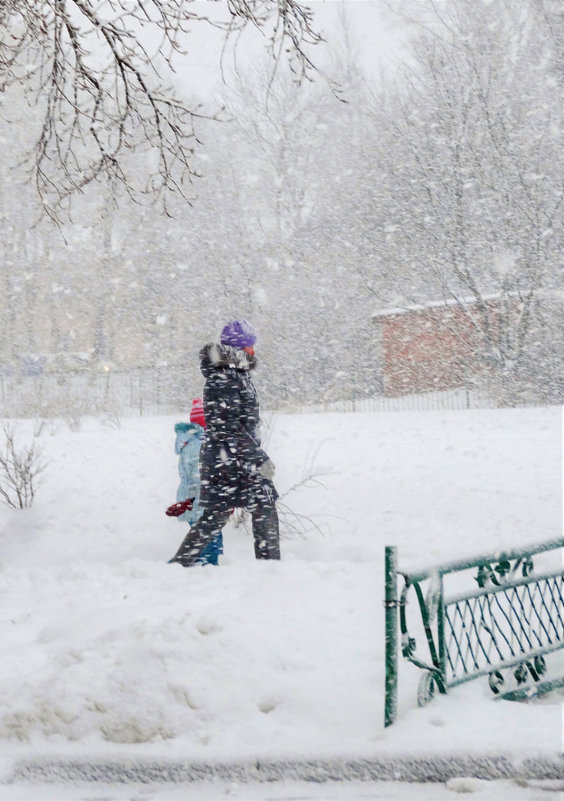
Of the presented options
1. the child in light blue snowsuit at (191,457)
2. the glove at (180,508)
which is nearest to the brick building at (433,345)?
the child in light blue snowsuit at (191,457)

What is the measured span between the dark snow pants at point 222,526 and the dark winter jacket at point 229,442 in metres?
0.07

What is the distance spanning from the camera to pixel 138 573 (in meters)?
6.40

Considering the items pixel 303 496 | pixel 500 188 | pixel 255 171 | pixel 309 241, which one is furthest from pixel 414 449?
pixel 255 171

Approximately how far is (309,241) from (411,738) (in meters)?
26.1

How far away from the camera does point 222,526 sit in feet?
20.1

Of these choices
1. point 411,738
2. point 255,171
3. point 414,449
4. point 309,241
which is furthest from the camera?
point 255,171

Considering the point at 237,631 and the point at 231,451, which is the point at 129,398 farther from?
the point at 237,631

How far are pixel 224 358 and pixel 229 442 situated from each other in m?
0.56

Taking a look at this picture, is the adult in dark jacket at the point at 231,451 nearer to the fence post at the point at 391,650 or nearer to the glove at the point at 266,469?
the glove at the point at 266,469

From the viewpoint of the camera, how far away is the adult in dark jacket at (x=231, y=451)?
6.03 metres

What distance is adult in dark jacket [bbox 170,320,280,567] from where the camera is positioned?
6027 millimetres

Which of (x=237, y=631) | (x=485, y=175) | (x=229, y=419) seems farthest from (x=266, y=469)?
(x=485, y=175)

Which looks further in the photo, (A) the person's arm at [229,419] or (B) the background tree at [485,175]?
(B) the background tree at [485,175]

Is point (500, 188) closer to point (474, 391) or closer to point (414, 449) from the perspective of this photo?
point (474, 391)
